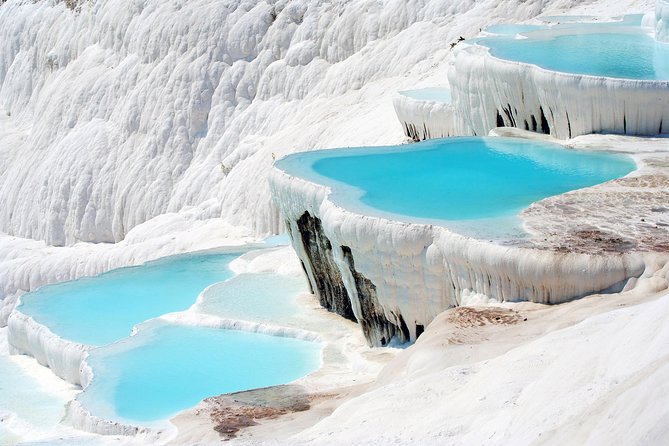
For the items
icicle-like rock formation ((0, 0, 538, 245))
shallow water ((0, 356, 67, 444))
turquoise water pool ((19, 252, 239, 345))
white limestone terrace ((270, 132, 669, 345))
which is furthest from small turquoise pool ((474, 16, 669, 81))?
shallow water ((0, 356, 67, 444))

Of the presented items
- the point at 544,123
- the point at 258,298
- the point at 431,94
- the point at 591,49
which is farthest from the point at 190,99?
the point at 258,298

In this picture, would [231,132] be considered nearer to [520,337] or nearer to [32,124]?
[32,124]

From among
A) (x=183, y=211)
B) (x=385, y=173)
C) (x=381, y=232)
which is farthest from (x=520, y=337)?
(x=183, y=211)

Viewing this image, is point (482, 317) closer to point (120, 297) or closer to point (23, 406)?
point (23, 406)

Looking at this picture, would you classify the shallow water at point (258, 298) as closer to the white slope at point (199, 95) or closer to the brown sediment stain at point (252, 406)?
the brown sediment stain at point (252, 406)

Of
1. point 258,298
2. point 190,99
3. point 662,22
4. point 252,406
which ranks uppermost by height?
point 662,22

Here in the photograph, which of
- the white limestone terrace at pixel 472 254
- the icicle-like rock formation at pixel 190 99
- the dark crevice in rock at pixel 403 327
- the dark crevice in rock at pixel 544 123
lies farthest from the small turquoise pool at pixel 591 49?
the dark crevice in rock at pixel 403 327

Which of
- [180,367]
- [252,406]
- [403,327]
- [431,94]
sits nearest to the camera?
[252,406]

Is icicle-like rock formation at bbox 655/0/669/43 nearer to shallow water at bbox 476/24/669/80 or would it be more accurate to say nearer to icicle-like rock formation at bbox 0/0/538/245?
shallow water at bbox 476/24/669/80
